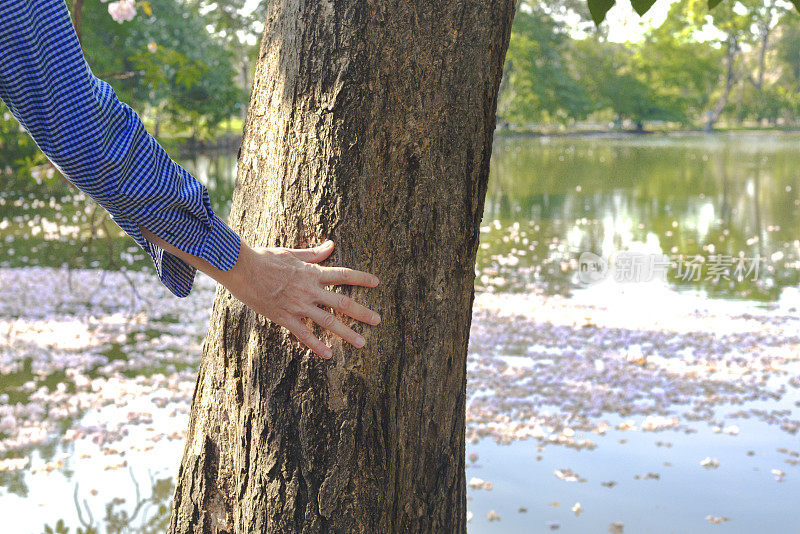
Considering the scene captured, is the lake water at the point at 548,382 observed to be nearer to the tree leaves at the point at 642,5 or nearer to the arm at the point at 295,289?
the arm at the point at 295,289

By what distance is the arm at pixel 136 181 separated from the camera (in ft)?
3.80

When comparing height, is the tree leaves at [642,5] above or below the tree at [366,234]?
above

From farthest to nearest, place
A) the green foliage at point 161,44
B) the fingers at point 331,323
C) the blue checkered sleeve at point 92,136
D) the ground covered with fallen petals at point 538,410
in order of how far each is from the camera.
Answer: the green foliage at point 161,44, the ground covered with fallen petals at point 538,410, the fingers at point 331,323, the blue checkered sleeve at point 92,136

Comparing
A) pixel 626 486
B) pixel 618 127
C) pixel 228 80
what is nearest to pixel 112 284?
pixel 626 486

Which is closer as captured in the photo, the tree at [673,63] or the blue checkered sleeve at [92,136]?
the blue checkered sleeve at [92,136]

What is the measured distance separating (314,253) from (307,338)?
0.16 metres

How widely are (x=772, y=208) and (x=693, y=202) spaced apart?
4.50ft

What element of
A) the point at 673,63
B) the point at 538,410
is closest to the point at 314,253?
the point at 538,410

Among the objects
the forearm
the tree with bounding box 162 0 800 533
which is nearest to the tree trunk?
the tree with bounding box 162 0 800 533

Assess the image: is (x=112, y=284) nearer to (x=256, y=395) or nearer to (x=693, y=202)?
(x=256, y=395)

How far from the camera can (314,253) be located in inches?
58.6

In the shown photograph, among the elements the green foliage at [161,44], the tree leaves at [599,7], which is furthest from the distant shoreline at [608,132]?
the tree leaves at [599,7]

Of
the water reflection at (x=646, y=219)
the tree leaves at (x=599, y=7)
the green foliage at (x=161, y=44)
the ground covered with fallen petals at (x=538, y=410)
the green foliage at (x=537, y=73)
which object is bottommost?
the ground covered with fallen petals at (x=538, y=410)

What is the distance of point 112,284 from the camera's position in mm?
7602
